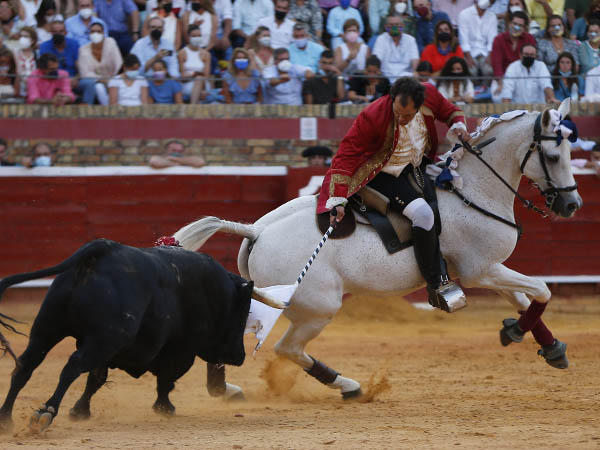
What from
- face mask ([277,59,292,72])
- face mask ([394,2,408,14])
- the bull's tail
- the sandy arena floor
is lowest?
the sandy arena floor

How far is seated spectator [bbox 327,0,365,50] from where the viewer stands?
11.7 metres

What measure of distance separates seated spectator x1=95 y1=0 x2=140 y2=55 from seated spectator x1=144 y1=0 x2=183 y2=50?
0.18 m

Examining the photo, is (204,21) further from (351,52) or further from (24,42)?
(24,42)

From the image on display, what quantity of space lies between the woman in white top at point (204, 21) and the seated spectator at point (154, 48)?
326mm

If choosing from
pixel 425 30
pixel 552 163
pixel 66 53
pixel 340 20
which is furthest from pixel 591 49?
pixel 66 53

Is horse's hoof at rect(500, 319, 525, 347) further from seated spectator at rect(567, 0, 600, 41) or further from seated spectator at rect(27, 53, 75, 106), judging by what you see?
seated spectator at rect(567, 0, 600, 41)

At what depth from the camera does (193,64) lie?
1114 cm

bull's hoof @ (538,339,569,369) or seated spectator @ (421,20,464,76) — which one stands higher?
seated spectator @ (421,20,464,76)

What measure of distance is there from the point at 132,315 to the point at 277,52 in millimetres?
6548

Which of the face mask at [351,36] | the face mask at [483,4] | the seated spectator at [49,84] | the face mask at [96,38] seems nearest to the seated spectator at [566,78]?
the face mask at [483,4]

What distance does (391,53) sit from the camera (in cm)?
1146

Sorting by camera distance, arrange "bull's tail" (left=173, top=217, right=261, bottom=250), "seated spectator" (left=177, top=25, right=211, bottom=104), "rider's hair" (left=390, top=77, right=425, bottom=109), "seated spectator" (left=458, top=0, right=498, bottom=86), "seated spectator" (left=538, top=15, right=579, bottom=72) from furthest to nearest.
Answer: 1. "seated spectator" (left=458, top=0, right=498, bottom=86)
2. "seated spectator" (left=538, top=15, right=579, bottom=72)
3. "seated spectator" (left=177, top=25, right=211, bottom=104)
4. "bull's tail" (left=173, top=217, right=261, bottom=250)
5. "rider's hair" (left=390, top=77, right=425, bottom=109)

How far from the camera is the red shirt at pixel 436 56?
11.4 m

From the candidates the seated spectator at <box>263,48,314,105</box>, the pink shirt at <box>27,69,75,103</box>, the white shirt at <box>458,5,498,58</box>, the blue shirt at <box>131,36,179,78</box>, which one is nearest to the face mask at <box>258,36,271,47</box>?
the seated spectator at <box>263,48,314,105</box>
